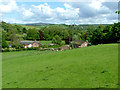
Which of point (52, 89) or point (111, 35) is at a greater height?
point (111, 35)

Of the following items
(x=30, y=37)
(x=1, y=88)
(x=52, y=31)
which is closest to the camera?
(x=1, y=88)

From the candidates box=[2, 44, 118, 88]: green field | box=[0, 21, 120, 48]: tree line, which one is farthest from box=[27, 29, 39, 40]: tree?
box=[2, 44, 118, 88]: green field

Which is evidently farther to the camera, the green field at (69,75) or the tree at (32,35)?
the tree at (32,35)

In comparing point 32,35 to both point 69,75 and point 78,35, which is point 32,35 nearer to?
point 78,35

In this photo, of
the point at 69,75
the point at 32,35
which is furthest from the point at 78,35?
the point at 69,75

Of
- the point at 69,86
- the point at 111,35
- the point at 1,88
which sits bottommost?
the point at 1,88

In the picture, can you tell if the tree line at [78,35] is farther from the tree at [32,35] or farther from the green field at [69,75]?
the green field at [69,75]

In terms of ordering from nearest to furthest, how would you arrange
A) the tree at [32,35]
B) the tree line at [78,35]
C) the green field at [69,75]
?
the green field at [69,75] → the tree line at [78,35] → the tree at [32,35]

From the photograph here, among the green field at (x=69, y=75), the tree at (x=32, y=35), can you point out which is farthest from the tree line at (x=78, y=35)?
the green field at (x=69, y=75)

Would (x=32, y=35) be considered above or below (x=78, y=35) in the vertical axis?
above

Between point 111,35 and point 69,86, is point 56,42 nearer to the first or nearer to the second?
point 111,35

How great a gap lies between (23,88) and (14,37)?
315 feet

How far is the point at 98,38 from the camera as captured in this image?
67.6m

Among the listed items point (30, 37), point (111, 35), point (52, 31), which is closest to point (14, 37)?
point (30, 37)
